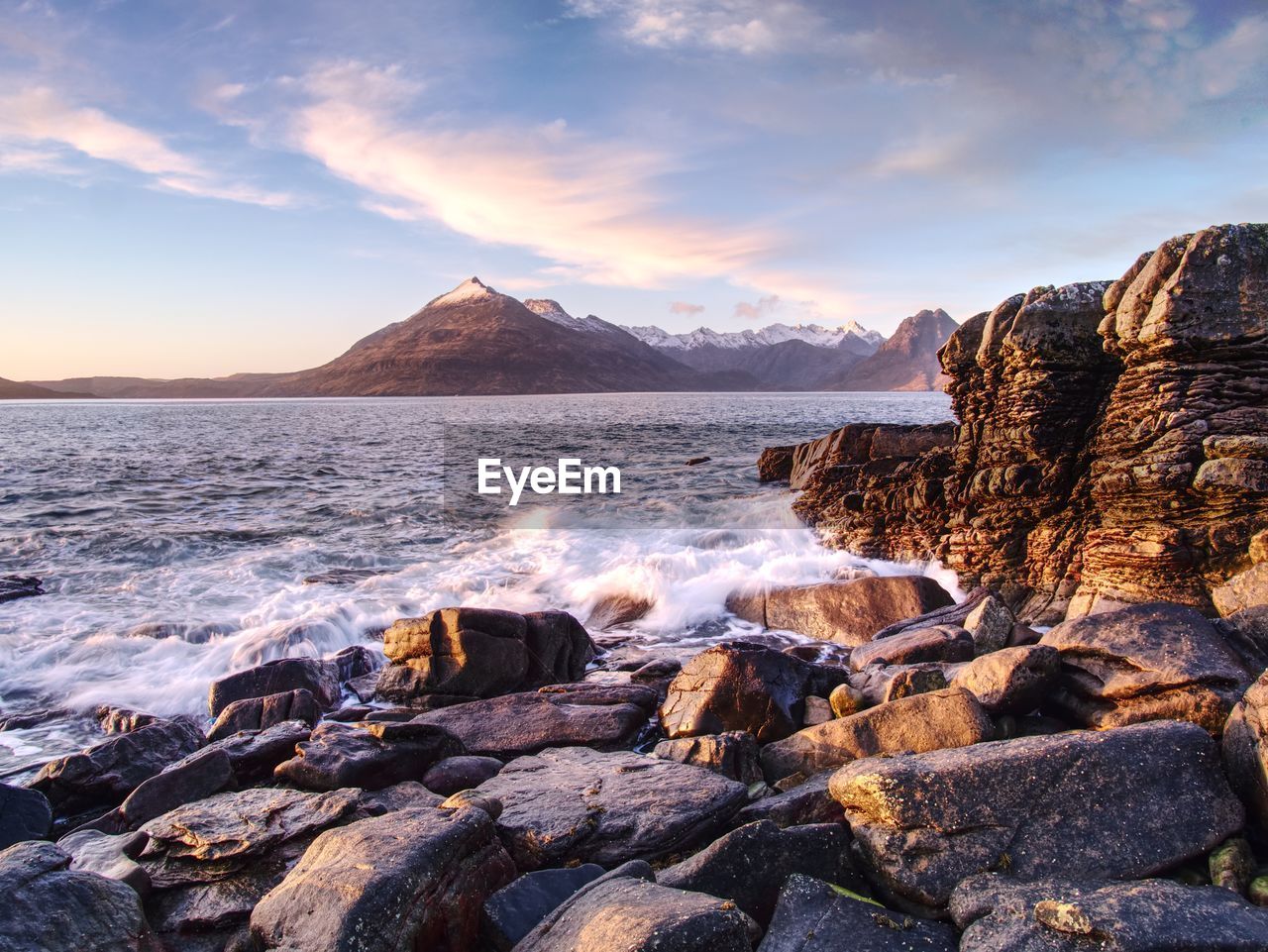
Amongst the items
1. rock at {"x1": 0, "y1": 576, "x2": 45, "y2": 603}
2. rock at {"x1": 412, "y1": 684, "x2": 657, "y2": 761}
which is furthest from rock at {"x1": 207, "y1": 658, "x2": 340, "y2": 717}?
rock at {"x1": 0, "y1": 576, "x2": 45, "y2": 603}

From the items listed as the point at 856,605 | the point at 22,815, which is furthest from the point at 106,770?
the point at 856,605

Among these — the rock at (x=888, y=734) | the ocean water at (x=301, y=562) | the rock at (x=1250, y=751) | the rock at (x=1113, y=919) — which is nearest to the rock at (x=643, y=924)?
the rock at (x=1113, y=919)

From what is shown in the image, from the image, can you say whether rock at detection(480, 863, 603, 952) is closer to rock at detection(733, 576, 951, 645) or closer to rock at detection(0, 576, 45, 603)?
rock at detection(733, 576, 951, 645)

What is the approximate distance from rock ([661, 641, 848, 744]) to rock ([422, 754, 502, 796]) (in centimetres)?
189

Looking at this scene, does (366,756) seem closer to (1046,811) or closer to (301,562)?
(1046,811)

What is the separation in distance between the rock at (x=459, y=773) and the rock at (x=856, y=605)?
19.7ft

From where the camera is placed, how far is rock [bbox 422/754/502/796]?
627cm

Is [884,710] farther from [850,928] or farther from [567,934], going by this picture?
[567,934]

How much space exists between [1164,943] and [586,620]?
33.1 ft

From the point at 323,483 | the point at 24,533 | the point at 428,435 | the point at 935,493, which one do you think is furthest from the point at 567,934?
the point at 428,435

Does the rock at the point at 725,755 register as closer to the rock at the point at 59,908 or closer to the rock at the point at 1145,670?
the rock at the point at 1145,670

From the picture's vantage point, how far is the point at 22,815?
579cm

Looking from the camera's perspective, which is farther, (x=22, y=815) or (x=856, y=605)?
(x=856, y=605)

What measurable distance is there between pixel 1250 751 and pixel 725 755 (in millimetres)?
3424
